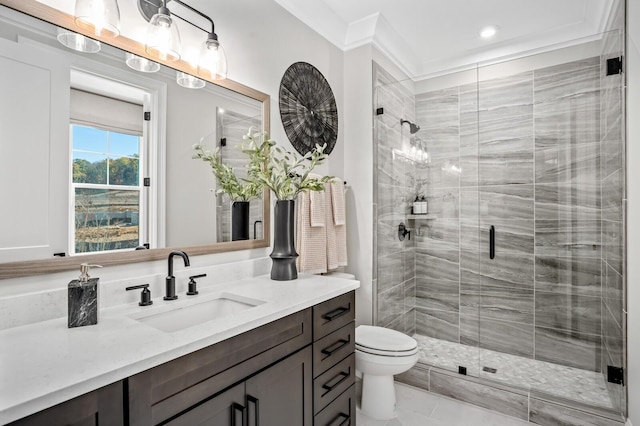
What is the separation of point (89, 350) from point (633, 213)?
2.42 metres

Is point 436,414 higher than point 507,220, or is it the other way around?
point 507,220

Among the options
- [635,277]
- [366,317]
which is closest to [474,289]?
[366,317]

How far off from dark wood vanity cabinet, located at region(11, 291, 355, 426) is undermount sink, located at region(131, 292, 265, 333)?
26 cm

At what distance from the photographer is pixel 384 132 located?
2.80 m

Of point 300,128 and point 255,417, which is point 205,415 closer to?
point 255,417

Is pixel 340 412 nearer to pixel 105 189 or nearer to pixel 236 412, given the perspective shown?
pixel 236 412

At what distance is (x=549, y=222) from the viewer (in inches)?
105

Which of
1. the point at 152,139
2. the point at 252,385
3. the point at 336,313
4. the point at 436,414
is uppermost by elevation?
the point at 152,139

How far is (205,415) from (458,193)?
256 centimetres

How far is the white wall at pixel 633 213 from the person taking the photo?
1.77m

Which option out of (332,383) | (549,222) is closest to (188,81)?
(332,383)

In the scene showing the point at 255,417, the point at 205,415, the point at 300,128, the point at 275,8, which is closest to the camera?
the point at 205,415

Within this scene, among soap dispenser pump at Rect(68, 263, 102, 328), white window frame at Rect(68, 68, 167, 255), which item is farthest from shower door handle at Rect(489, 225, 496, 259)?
soap dispenser pump at Rect(68, 263, 102, 328)

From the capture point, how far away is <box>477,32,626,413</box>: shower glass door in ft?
7.61
